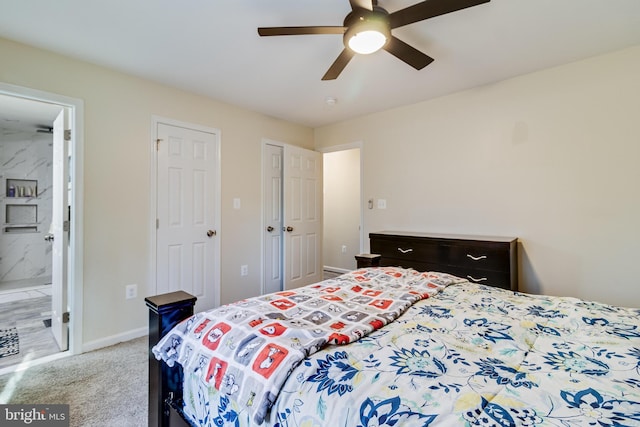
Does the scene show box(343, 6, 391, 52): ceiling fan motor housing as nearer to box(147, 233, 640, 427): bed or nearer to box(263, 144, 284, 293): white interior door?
box(147, 233, 640, 427): bed

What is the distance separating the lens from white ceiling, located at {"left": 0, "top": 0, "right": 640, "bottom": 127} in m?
1.87

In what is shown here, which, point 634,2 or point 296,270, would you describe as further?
point 296,270

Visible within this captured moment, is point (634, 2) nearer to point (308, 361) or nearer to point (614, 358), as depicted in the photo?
point (614, 358)

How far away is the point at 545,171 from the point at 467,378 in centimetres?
267

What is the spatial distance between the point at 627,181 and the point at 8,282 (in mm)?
7768

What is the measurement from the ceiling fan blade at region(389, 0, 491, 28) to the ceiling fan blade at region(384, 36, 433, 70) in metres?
0.15

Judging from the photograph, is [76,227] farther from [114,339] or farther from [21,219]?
[21,219]

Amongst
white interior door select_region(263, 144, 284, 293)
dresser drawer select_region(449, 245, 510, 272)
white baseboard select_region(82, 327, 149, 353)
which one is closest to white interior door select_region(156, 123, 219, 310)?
white baseboard select_region(82, 327, 149, 353)

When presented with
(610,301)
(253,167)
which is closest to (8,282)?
(253,167)

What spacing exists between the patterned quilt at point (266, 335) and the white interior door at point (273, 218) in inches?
97.8

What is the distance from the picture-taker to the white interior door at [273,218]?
12.8ft

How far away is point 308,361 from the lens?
865 millimetres

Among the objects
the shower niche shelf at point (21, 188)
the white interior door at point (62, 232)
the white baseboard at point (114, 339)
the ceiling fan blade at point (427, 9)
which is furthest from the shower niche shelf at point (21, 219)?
the ceiling fan blade at point (427, 9)

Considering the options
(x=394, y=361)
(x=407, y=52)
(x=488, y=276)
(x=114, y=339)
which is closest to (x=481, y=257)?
(x=488, y=276)
